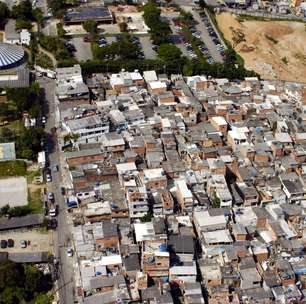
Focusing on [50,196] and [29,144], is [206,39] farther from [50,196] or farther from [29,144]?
[50,196]

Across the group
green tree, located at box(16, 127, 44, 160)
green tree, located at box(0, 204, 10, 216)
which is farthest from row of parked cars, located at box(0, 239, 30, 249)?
green tree, located at box(16, 127, 44, 160)

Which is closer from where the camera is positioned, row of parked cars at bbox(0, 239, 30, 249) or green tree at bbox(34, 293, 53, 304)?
green tree at bbox(34, 293, 53, 304)

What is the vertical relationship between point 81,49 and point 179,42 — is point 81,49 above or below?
above

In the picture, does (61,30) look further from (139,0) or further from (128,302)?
(128,302)

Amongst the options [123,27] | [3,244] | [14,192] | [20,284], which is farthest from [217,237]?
[123,27]

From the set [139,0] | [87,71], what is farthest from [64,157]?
[139,0]

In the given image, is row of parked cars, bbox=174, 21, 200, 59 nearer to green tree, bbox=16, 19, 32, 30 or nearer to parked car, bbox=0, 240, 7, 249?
green tree, bbox=16, 19, 32, 30

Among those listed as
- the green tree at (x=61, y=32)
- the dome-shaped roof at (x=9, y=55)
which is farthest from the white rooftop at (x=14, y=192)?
the green tree at (x=61, y=32)
